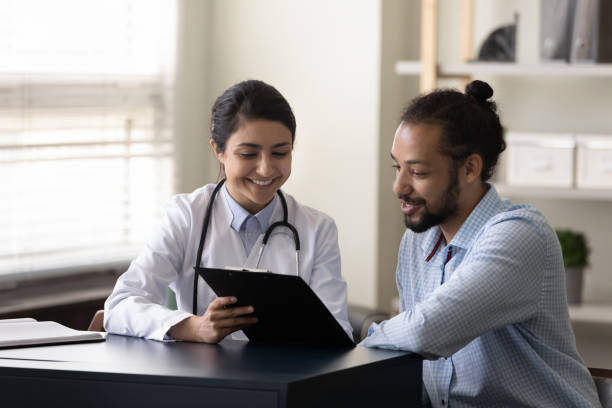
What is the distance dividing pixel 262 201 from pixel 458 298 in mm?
627

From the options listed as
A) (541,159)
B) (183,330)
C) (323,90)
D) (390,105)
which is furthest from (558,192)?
(183,330)

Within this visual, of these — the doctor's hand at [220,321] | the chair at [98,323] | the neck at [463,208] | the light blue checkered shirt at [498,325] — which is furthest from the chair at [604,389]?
the chair at [98,323]

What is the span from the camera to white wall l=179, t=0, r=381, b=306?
3604 millimetres

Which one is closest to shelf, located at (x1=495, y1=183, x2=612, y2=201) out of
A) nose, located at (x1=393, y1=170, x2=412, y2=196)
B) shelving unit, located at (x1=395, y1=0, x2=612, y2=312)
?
shelving unit, located at (x1=395, y1=0, x2=612, y2=312)

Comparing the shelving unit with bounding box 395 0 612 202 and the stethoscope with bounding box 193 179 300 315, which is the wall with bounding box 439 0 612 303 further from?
the stethoscope with bounding box 193 179 300 315

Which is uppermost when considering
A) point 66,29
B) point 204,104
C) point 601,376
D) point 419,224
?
point 66,29

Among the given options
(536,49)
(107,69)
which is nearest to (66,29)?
(107,69)

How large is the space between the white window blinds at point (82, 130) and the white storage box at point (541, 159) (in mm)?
1287

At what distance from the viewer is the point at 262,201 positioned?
2.08 meters

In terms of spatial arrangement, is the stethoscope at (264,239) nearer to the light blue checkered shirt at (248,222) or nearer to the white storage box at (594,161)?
the light blue checkered shirt at (248,222)

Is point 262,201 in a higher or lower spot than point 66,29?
lower

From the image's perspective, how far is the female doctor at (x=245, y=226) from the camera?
2.04 metres

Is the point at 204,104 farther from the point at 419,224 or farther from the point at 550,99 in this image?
the point at 419,224

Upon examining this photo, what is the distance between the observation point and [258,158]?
2051 mm
